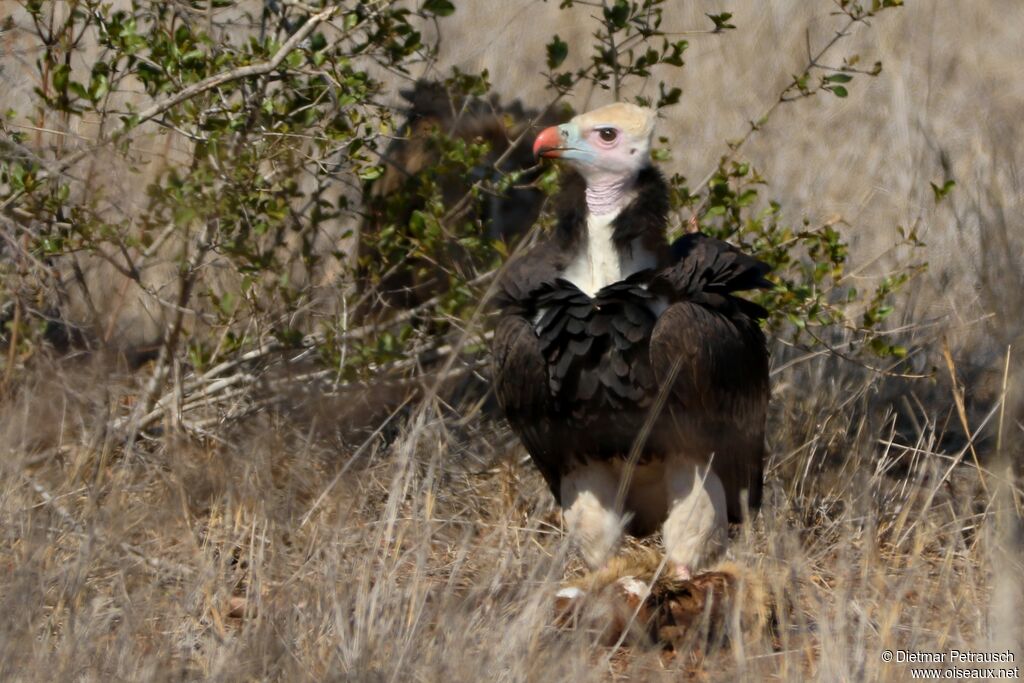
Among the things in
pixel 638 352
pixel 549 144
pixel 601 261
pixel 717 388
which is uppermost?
pixel 549 144

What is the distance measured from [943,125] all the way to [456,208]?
2.17 m

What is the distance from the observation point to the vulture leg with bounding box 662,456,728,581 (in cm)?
412

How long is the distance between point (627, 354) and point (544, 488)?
1.07 meters

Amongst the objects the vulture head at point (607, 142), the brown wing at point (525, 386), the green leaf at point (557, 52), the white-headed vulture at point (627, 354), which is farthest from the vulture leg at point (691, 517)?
the green leaf at point (557, 52)

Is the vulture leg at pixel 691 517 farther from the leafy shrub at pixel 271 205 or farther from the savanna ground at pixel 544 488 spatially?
the leafy shrub at pixel 271 205

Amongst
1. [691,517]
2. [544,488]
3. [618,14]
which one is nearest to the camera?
[691,517]

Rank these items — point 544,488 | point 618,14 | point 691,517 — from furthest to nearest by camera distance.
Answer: point 544,488 → point 618,14 → point 691,517

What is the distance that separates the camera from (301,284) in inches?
199

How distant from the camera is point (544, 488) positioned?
4902 mm

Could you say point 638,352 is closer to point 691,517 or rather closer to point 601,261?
point 601,261

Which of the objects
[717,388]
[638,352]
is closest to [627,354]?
[638,352]

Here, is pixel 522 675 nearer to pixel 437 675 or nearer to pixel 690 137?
pixel 437 675

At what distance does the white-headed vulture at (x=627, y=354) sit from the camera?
3.95 metres

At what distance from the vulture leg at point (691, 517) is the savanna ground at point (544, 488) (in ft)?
0.39
